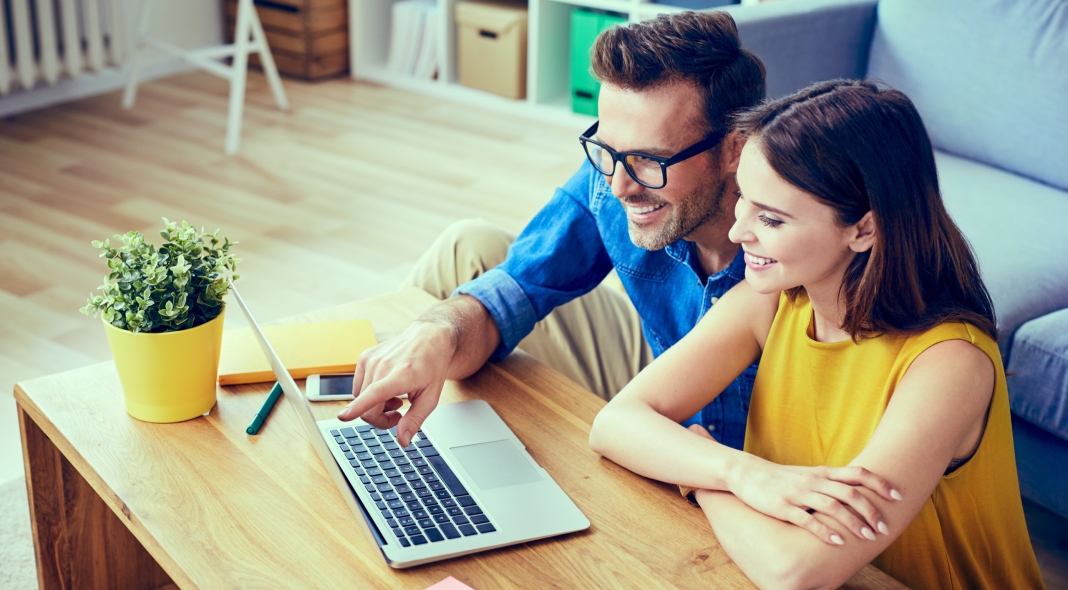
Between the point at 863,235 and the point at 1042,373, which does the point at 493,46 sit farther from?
the point at 863,235

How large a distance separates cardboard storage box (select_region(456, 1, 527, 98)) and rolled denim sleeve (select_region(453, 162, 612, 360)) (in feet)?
8.49

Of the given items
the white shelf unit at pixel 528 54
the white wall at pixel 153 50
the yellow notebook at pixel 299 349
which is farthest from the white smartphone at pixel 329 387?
the white wall at pixel 153 50

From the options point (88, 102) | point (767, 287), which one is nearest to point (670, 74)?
point (767, 287)

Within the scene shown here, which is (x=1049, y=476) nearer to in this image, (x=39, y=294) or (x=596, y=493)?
(x=596, y=493)

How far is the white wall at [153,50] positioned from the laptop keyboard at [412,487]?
3.22m

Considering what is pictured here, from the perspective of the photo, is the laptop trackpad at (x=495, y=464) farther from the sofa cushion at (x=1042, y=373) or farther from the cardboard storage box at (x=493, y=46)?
the cardboard storage box at (x=493, y=46)

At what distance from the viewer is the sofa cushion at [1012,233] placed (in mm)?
1758

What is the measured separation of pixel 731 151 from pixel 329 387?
0.57m

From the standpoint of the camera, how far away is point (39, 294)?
8.16 feet

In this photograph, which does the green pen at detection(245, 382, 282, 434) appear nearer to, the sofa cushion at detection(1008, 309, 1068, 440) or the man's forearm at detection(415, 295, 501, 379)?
the man's forearm at detection(415, 295, 501, 379)

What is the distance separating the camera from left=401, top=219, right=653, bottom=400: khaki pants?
170 cm

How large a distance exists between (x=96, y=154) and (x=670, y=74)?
2.71 metres

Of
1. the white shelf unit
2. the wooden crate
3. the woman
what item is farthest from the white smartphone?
the wooden crate

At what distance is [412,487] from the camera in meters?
1.05
